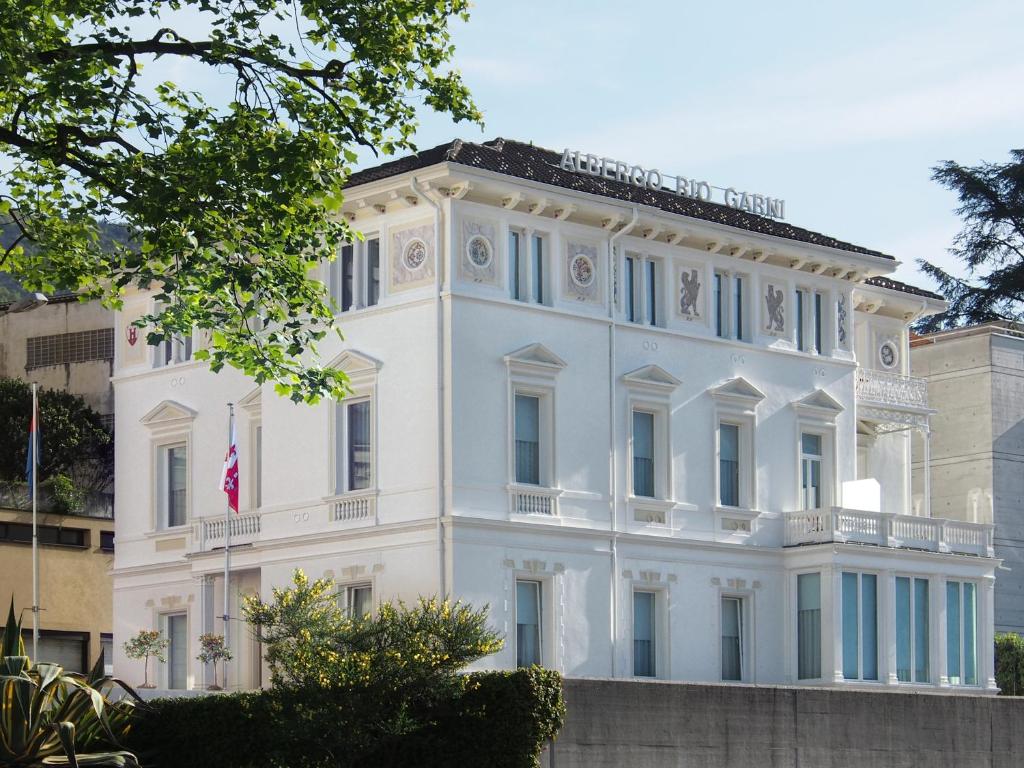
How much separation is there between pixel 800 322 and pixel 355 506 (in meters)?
13.3

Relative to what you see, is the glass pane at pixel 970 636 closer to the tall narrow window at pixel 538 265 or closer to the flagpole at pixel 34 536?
the tall narrow window at pixel 538 265

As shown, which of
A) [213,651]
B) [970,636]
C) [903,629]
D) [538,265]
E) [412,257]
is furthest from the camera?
[970,636]

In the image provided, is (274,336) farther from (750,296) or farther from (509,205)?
(750,296)

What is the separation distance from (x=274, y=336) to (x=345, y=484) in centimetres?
1681

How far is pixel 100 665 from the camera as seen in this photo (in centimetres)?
2736

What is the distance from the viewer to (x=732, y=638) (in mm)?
49344

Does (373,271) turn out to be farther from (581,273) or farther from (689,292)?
(689,292)

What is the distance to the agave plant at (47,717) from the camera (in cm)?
2505

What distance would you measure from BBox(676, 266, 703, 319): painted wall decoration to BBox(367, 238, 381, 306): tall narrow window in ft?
24.7

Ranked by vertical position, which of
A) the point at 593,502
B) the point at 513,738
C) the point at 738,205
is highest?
the point at 738,205

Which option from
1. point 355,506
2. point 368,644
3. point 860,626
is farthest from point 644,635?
point 368,644

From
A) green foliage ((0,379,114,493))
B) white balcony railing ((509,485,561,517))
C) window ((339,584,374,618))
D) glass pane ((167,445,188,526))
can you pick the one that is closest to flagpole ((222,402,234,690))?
glass pane ((167,445,188,526))

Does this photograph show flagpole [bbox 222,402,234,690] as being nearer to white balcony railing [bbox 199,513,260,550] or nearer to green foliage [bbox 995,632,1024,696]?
white balcony railing [bbox 199,513,260,550]

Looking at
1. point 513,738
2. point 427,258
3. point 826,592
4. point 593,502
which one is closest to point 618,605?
point 593,502
